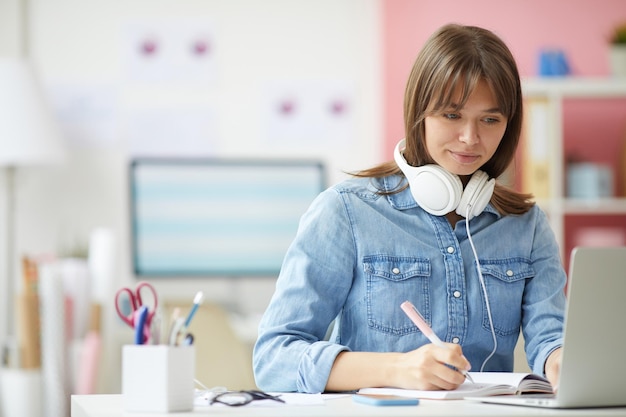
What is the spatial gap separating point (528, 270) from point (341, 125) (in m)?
2.36

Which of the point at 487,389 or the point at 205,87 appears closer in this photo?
the point at 487,389

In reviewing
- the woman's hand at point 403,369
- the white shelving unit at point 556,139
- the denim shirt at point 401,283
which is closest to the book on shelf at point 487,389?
the woman's hand at point 403,369

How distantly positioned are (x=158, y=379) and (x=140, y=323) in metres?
0.08

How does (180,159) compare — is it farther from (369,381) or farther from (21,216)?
(369,381)

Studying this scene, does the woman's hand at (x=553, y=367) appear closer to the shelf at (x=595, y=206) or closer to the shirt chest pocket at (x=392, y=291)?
the shirt chest pocket at (x=392, y=291)

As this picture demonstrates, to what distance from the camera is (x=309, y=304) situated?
5.16 feet

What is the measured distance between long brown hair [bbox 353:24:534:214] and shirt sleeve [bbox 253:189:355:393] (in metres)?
0.14

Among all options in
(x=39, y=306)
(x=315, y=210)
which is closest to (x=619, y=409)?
(x=315, y=210)

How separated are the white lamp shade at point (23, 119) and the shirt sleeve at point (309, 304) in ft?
7.14

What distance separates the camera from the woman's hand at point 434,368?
135cm

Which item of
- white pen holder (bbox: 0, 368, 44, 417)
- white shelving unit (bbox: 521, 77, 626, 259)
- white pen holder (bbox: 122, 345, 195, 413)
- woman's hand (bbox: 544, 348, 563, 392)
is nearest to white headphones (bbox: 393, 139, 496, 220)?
woman's hand (bbox: 544, 348, 563, 392)

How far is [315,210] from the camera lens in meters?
1.69

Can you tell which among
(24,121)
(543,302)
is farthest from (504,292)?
(24,121)

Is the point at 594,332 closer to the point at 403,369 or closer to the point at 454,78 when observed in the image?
the point at 403,369
